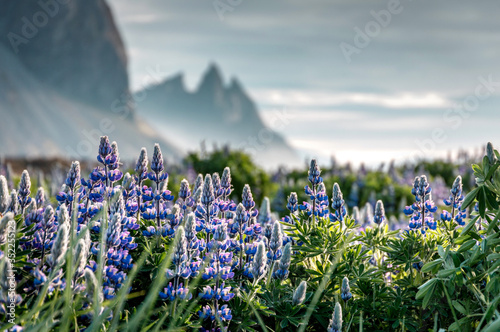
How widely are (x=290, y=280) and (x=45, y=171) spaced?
18.2 meters

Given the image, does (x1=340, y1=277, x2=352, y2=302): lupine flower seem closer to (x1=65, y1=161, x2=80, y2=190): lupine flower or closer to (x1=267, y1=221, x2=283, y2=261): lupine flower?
(x1=267, y1=221, x2=283, y2=261): lupine flower

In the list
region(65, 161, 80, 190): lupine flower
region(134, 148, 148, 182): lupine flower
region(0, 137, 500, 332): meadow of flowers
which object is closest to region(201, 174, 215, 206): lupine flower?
region(0, 137, 500, 332): meadow of flowers

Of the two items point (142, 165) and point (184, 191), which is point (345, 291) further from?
point (142, 165)

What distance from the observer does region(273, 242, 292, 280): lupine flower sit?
283cm

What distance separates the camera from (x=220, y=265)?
3.00 meters

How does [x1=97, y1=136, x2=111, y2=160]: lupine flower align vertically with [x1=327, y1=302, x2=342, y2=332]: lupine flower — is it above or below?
above

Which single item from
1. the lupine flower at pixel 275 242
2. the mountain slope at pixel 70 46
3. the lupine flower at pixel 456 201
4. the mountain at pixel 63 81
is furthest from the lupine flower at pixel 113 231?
the mountain slope at pixel 70 46

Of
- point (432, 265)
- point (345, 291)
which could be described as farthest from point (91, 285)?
point (432, 265)

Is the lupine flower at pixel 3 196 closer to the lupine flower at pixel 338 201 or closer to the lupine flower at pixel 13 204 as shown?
the lupine flower at pixel 13 204

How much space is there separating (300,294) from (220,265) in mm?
609

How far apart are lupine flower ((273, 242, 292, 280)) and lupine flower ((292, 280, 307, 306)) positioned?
22cm

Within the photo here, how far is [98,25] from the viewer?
133250mm

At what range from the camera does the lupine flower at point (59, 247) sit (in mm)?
2188

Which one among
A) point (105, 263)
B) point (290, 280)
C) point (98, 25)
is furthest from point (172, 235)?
point (98, 25)
